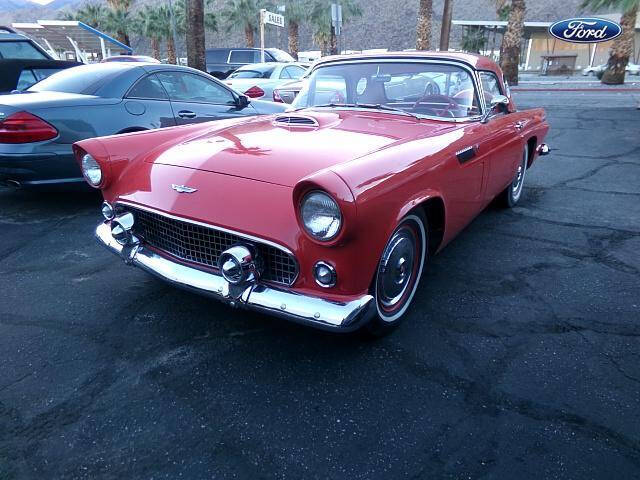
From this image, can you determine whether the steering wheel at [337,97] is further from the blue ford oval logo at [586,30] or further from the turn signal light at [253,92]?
the blue ford oval logo at [586,30]

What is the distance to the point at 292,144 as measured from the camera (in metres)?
2.58

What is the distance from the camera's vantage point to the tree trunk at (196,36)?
11.6 meters

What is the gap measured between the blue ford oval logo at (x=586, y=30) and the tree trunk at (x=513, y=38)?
1.80 meters

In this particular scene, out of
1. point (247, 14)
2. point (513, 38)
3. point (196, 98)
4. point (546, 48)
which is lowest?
point (196, 98)

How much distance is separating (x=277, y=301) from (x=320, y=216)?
423mm

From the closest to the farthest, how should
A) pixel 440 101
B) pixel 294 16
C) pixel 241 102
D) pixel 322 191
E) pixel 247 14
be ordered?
pixel 322 191 < pixel 440 101 < pixel 241 102 < pixel 294 16 < pixel 247 14

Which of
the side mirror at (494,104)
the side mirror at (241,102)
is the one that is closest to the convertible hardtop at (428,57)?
the side mirror at (494,104)

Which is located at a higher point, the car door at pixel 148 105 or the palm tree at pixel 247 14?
the palm tree at pixel 247 14

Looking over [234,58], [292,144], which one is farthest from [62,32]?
[292,144]

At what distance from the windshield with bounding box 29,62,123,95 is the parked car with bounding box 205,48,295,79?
39.9ft

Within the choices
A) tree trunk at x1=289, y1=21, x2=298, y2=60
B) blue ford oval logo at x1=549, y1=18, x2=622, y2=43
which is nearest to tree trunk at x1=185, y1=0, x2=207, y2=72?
blue ford oval logo at x1=549, y1=18, x2=622, y2=43

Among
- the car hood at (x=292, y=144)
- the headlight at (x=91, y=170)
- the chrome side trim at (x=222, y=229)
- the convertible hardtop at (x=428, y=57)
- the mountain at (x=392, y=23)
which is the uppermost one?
the mountain at (x=392, y=23)

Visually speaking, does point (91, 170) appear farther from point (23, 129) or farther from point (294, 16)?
point (294, 16)

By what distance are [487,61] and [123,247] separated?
316cm
